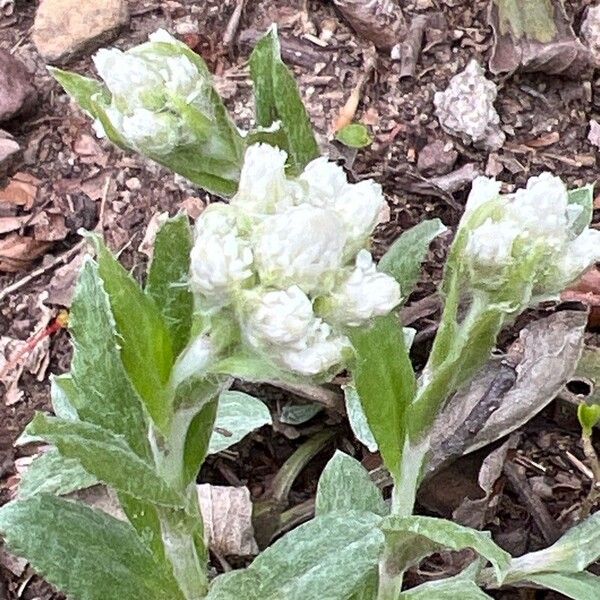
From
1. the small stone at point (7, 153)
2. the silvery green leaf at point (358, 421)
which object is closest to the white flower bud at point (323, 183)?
the silvery green leaf at point (358, 421)

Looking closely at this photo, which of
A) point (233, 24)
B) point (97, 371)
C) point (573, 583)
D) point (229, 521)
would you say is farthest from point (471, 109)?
point (97, 371)

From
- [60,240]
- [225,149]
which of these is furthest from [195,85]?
[60,240]

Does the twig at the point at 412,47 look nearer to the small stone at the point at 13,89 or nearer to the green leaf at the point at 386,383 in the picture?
the small stone at the point at 13,89

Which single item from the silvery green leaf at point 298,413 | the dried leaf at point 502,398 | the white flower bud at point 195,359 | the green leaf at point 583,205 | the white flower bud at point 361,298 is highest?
the white flower bud at point 361,298

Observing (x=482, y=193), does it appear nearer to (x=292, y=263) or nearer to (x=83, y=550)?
(x=292, y=263)

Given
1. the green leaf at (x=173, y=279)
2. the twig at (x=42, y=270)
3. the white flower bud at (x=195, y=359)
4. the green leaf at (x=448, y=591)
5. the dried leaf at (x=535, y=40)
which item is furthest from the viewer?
the dried leaf at (x=535, y=40)

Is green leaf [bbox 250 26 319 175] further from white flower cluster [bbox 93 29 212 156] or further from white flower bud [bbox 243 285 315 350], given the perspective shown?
white flower bud [bbox 243 285 315 350]

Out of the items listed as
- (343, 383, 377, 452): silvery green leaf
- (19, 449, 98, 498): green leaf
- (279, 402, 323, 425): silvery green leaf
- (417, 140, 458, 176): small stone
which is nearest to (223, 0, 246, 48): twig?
(417, 140, 458, 176): small stone
